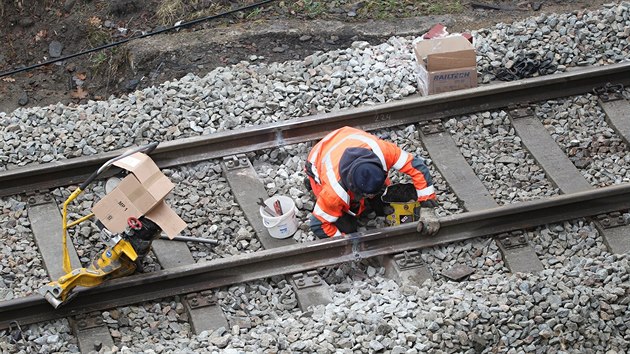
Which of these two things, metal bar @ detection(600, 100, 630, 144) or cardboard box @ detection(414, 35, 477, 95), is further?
cardboard box @ detection(414, 35, 477, 95)

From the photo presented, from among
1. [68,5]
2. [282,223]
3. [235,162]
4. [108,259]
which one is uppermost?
[68,5]

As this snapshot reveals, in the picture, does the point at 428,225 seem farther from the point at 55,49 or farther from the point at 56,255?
the point at 55,49

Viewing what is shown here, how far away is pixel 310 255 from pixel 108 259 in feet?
5.29

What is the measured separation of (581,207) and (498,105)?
1526 mm

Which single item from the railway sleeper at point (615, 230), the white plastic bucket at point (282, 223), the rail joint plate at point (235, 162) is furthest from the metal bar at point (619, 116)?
the rail joint plate at point (235, 162)

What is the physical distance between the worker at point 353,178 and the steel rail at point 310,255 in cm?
16

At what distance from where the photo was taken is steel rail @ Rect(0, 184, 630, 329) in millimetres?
8727

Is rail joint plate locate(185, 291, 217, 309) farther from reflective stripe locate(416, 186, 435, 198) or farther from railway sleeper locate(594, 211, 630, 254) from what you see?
railway sleeper locate(594, 211, 630, 254)

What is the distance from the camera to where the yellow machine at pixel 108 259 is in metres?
8.46

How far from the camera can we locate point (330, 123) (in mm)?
10328

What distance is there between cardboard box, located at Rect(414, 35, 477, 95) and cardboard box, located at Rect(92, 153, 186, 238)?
9.94ft

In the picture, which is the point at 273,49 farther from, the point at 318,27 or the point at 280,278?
the point at 280,278

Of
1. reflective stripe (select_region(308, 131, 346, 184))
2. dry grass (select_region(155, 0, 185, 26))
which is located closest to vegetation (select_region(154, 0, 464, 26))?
dry grass (select_region(155, 0, 185, 26))

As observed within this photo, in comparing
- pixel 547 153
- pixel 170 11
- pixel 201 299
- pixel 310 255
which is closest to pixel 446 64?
pixel 547 153
